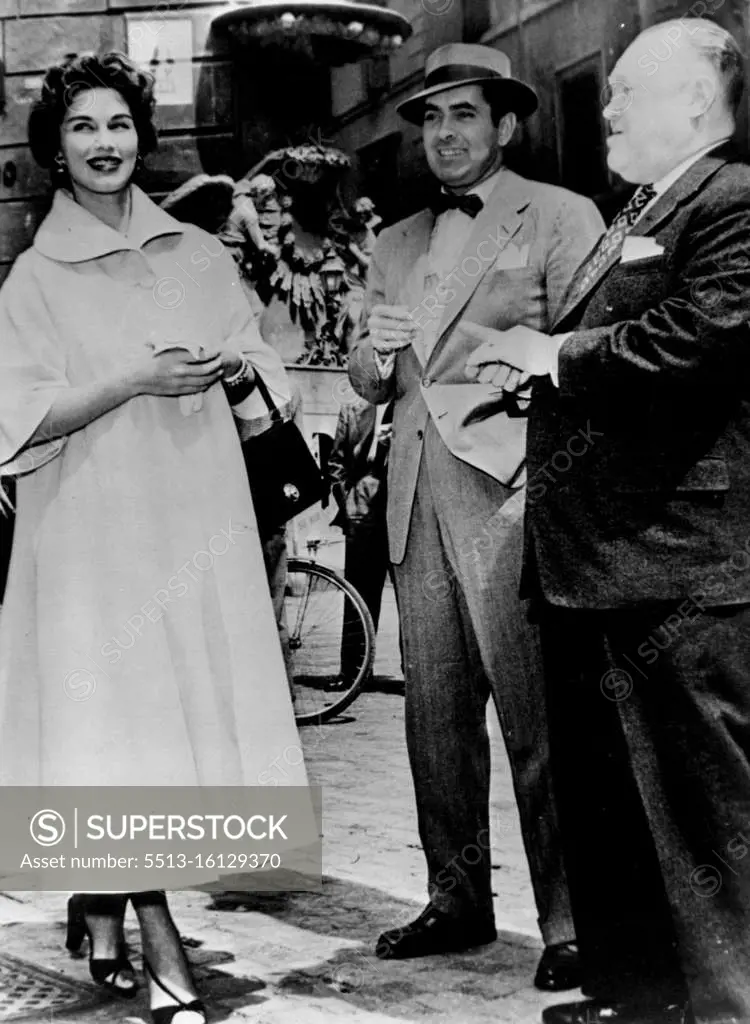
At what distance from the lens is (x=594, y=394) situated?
2111 millimetres

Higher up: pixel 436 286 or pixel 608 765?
pixel 436 286

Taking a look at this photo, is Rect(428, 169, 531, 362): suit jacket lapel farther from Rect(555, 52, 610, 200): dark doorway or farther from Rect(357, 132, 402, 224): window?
Rect(357, 132, 402, 224): window

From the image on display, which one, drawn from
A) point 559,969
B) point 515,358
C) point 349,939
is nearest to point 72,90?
point 515,358

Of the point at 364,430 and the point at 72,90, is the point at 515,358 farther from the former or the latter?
the point at 364,430

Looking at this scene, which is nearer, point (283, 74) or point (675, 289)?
point (675, 289)

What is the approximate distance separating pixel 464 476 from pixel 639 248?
73 cm

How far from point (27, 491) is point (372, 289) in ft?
2.97

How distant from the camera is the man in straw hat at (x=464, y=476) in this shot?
2678 millimetres

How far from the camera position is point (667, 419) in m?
2.07

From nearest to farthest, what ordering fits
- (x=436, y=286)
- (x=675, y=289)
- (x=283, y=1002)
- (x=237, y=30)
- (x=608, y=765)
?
(x=675, y=289) → (x=608, y=765) → (x=283, y=1002) → (x=436, y=286) → (x=237, y=30)

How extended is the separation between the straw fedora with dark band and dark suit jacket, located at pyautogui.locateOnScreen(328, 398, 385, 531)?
759mm

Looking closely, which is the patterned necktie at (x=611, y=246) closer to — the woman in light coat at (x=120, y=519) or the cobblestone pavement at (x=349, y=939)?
the woman in light coat at (x=120, y=519)

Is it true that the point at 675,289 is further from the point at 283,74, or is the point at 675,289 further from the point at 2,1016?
the point at 2,1016

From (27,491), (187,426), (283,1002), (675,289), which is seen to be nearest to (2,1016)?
(283,1002)
